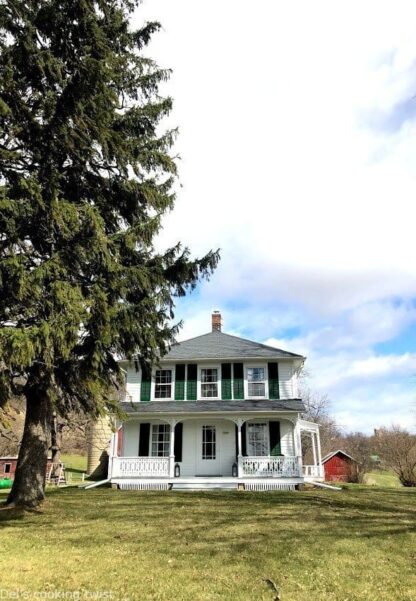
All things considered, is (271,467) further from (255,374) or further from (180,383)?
(180,383)

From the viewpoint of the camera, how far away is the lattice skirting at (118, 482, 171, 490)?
17375 millimetres

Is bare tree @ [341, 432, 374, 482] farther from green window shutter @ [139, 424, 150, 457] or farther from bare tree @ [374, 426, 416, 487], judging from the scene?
green window shutter @ [139, 424, 150, 457]

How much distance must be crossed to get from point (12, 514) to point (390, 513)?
27.3 feet

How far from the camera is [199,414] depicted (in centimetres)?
1806

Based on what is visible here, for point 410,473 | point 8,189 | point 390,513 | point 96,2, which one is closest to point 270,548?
point 390,513

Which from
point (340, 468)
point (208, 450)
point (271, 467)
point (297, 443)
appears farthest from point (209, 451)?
point (340, 468)

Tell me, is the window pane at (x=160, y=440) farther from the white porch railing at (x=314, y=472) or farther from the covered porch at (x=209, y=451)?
the white porch railing at (x=314, y=472)

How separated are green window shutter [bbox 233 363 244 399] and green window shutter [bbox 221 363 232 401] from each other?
259 millimetres

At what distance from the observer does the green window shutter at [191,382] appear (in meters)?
19.7

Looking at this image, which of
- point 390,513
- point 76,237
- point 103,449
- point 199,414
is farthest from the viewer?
point 103,449

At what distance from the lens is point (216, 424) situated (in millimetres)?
19219

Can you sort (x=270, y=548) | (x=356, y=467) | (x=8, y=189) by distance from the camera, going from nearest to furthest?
(x=270, y=548) < (x=8, y=189) < (x=356, y=467)

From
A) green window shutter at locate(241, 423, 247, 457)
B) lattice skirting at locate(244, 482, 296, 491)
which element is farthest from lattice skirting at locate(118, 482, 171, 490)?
green window shutter at locate(241, 423, 247, 457)

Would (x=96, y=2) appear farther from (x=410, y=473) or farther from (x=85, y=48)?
(x=410, y=473)
